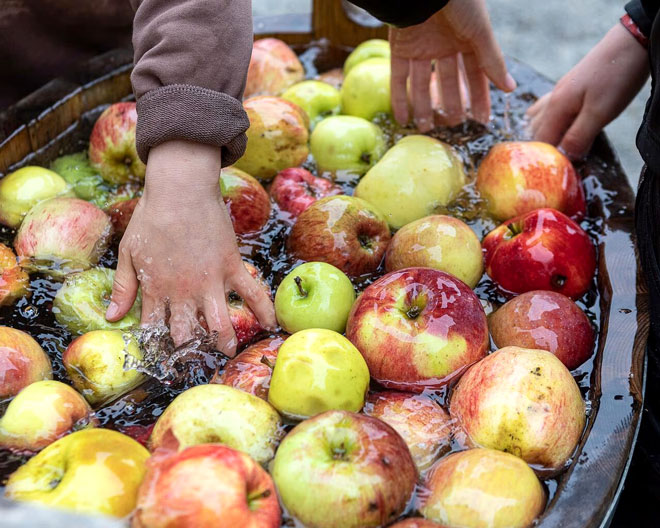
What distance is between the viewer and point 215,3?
1.21m

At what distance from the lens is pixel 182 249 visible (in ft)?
A: 3.79

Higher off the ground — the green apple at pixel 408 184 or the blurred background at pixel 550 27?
the green apple at pixel 408 184

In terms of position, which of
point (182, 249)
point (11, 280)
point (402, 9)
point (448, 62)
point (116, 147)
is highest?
point (402, 9)

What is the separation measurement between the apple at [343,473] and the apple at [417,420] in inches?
3.7

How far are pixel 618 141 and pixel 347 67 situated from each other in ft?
5.40

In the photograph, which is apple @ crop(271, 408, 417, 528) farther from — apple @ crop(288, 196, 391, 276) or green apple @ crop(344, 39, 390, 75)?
green apple @ crop(344, 39, 390, 75)

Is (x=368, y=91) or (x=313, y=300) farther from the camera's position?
(x=368, y=91)

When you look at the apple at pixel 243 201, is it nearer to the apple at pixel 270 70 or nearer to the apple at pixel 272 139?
the apple at pixel 272 139

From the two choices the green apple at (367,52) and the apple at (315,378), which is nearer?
the apple at (315,378)

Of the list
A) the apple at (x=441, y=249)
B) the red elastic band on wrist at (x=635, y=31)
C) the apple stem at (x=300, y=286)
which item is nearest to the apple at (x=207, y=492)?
the apple stem at (x=300, y=286)

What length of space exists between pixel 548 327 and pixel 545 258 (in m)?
0.19

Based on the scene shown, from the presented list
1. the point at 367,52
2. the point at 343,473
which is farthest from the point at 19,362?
the point at 367,52

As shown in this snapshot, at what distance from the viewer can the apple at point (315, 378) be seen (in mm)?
1046

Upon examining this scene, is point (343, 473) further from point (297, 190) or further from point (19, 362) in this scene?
point (297, 190)
